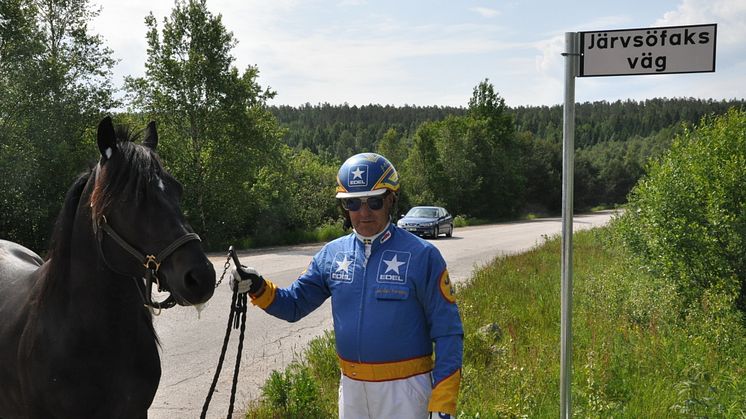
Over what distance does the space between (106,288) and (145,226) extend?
0.45 m

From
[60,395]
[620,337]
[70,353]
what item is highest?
[70,353]

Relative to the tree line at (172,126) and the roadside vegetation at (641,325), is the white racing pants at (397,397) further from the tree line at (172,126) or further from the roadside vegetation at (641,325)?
the tree line at (172,126)

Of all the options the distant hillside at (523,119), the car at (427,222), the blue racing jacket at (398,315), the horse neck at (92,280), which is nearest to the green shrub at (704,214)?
the blue racing jacket at (398,315)

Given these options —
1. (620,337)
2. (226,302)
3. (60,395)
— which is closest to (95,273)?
(60,395)

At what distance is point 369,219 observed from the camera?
8.89 ft

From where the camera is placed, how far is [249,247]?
73.5 feet

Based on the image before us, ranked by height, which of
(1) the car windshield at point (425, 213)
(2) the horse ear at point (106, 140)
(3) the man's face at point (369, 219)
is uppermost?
(2) the horse ear at point (106, 140)

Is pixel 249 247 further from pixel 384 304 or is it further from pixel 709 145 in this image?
pixel 384 304

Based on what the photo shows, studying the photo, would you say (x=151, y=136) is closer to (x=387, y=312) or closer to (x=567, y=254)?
(x=387, y=312)

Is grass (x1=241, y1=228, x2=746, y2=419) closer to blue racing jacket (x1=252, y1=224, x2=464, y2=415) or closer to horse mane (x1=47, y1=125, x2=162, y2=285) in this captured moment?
blue racing jacket (x1=252, y1=224, x2=464, y2=415)

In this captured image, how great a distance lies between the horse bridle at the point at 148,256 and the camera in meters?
2.46

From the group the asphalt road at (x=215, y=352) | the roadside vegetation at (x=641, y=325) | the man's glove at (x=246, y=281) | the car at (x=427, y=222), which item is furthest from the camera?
the car at (x=427, y=222)

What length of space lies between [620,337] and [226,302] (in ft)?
21.5

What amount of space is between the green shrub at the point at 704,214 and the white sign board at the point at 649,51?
5323 mm
